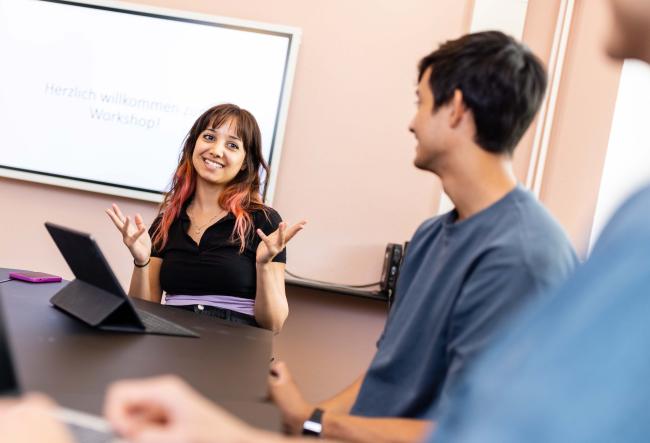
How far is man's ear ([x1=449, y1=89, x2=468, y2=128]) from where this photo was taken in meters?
1.42

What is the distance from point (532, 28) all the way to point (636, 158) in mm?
845

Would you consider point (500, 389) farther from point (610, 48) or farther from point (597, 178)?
point (597, 178)

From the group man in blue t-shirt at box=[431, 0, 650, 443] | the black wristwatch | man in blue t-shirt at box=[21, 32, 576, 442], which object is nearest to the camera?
man in blue t-shirt at box=[431, 0, 650, 443]

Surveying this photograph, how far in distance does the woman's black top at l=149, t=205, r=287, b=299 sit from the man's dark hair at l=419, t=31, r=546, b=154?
136 centimetres

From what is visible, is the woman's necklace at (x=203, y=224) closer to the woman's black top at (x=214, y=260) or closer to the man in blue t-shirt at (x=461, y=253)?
the woman's black top at (x=214, y=260)

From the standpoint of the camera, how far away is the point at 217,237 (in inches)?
106

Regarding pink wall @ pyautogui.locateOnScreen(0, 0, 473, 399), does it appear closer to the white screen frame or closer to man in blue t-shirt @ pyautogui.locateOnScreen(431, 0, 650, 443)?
the white screen frame

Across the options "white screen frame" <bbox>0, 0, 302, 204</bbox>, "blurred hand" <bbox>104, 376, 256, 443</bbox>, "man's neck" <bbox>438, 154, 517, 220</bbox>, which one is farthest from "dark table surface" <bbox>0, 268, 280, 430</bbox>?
"white screen frame" <bbox>0, 0, 302, 204</bbox>

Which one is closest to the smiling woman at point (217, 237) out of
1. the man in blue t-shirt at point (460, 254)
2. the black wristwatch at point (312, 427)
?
the man in blue t-shirt at point (460, 254)

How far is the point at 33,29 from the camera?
139 inches

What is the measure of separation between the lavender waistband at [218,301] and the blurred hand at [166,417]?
6.29ft

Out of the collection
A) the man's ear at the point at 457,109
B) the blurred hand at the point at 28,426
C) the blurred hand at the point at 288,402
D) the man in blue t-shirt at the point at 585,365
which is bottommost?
the blurred hand at the point at 288,402

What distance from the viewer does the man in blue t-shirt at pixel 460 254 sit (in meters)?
1.18

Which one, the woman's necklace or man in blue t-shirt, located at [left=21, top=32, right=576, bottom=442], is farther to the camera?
the woman's necklace
